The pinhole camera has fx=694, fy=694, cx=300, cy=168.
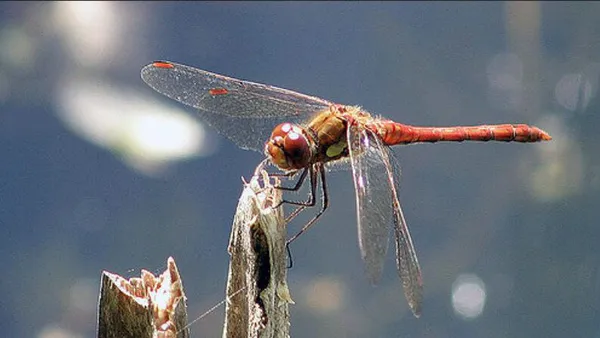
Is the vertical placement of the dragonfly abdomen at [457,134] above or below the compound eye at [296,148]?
above

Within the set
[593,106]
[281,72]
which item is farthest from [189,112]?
[593,106]

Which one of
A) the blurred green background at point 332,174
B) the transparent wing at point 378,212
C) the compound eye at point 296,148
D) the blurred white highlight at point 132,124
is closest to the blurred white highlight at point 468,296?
the blurred green background at point 332,174

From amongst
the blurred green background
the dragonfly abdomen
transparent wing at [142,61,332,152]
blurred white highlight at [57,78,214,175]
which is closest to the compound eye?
transparent wing at [142,61,332,152]

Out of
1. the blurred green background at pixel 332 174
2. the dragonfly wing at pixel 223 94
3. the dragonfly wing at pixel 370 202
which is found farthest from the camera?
the blurred green background at pixel 332 174

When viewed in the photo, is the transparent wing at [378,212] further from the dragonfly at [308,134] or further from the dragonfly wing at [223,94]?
the dragonfly wing at [223,94]

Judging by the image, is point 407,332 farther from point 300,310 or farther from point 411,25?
point 411,25

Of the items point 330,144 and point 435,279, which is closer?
point 330,144

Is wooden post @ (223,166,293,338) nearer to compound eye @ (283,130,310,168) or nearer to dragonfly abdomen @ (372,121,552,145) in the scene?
compound eye @ (283,130,310,168)

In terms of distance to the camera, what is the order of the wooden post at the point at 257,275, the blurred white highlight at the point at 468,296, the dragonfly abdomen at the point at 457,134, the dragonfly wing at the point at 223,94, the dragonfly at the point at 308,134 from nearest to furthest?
the wooden post at the point at 257,275, the dragonfly at the point at 308,134, the dragonfly wing at the point at 223,94, the dragonfly abdomen at the point at 457,134, the blurred white highlight at the point at 468,296
